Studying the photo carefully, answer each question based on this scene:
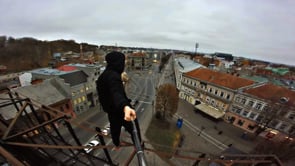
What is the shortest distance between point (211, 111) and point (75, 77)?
27920 millimetres

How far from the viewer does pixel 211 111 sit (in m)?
25.6

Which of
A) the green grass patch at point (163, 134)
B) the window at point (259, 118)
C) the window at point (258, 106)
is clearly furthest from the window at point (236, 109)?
the green grass patch at point (163, 134)

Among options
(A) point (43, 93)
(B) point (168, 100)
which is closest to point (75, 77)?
(A) point (43, 93)

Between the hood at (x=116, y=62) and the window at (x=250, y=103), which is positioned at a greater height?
the hood at (x=116, y=62)

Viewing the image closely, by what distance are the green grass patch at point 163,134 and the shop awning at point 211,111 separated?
25.5ft

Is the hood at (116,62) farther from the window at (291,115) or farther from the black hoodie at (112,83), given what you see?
the window at (291,115)

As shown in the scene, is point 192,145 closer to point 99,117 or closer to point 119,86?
point 99,117

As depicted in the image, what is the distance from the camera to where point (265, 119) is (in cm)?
1944

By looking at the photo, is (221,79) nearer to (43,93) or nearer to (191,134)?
(191,134)

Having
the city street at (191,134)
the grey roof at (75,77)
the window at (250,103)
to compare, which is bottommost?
the city street at (191,134)

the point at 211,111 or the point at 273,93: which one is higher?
the point at 273,93

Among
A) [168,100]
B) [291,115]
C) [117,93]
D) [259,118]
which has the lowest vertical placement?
[259,118]

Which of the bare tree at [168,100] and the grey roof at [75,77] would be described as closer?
the bare tree at [168,100]

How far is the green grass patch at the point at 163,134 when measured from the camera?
18.1 meters
